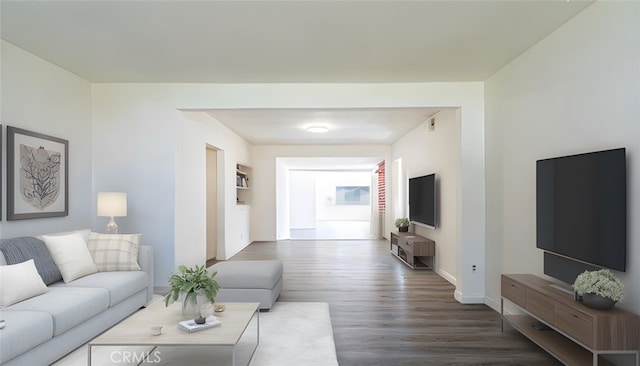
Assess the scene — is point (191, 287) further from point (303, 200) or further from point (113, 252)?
point (303, 200)

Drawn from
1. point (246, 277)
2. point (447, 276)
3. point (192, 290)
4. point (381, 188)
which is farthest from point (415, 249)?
point (381, 188)

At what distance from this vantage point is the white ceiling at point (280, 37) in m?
2.56

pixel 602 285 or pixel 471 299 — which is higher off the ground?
pixel 602 285

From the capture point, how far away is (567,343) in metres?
2.62

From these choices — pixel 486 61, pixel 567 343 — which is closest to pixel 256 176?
pixel 486 61

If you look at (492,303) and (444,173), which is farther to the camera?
(444,173)

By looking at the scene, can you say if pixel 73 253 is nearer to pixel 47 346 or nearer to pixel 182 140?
pixel 47 346

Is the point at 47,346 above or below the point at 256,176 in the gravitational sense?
below

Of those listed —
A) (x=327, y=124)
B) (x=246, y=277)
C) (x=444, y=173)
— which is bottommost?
(x=246, y=277)

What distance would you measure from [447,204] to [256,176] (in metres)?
5.55

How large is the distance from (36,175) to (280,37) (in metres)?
2.75

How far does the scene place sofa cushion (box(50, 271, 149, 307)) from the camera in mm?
3148

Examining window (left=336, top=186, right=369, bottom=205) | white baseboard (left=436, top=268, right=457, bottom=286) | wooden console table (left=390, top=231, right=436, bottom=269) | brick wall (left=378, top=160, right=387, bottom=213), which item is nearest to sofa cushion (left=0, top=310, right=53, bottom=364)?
white baseboard (left=436, top=268, right=457, bottom=286)

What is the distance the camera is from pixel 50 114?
146 inches
